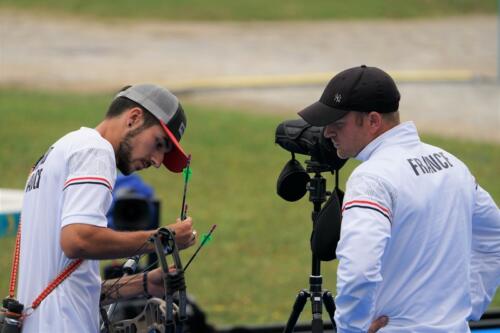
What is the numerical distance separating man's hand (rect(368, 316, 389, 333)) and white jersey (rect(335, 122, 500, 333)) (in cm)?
1

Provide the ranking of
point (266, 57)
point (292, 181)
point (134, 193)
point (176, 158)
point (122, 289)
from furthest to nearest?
point (266, 57) → point (134, 193) → point (292, 181) → point (122, 289) → point (176, 158)

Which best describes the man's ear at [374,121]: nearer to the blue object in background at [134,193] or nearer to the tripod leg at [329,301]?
the tripod leg at [329,301]

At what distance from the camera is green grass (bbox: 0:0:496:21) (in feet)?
84.2

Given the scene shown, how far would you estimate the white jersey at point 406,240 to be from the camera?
4.02 m

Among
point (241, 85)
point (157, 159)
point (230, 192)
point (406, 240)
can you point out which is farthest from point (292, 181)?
A: point (241, 85)

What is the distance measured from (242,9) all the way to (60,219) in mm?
22403

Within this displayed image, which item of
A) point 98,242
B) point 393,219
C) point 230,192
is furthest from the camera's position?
point 230,192

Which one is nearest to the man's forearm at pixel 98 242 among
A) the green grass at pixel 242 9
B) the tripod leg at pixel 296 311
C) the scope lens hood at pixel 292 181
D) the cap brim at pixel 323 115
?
the cap brim at pixel 323 115

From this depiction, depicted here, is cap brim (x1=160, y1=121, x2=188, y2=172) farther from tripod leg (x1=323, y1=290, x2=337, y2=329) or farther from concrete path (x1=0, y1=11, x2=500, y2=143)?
concrete path (x1=0, y1=11, x2=500, y2=143)

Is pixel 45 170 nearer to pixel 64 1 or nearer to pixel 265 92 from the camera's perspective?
pixel 265 92

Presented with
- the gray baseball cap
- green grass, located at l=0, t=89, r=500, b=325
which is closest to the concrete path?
green grass, located at l=0, t=89, r=500, b=325

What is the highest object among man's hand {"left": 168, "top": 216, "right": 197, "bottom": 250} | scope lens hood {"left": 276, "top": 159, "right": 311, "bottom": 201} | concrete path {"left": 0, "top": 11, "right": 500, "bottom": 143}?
concrete path {"left": 0, "top": 11, "right": 500, "bottom": 143}

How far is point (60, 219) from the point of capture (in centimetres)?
434

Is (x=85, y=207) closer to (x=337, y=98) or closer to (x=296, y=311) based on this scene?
(x=337, y=98)
